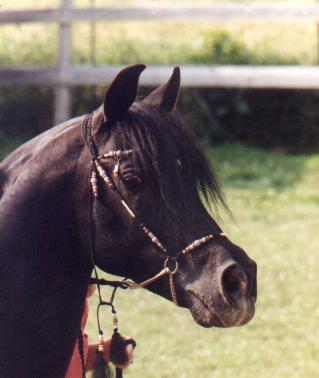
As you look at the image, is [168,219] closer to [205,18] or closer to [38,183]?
[38,183]

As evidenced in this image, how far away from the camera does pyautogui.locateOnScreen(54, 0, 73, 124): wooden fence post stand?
8.87 m

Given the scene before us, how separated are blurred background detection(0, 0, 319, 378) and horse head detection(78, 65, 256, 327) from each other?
255 cm

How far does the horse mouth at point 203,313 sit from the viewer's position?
7.47 feet

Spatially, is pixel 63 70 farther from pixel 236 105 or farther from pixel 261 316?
pixel 261 316

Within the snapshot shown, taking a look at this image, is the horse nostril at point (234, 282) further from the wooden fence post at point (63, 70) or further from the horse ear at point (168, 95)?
the wooden fence post at point (63, 70)

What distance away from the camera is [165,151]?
2.34 meters

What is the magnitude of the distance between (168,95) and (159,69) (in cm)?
621

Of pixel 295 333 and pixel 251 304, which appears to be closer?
pixel 251 304

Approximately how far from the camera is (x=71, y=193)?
2414 millimetres

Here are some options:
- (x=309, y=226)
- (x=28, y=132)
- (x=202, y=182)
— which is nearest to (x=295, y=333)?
(x=309, y=226)

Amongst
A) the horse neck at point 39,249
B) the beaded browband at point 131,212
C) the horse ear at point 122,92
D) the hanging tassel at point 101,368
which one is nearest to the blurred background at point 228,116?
the hanging tassel at point 101,368

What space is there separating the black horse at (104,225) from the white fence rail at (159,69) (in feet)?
20.7

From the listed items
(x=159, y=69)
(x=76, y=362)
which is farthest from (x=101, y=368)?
(x=159, y=69)

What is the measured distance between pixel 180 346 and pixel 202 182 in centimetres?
297
